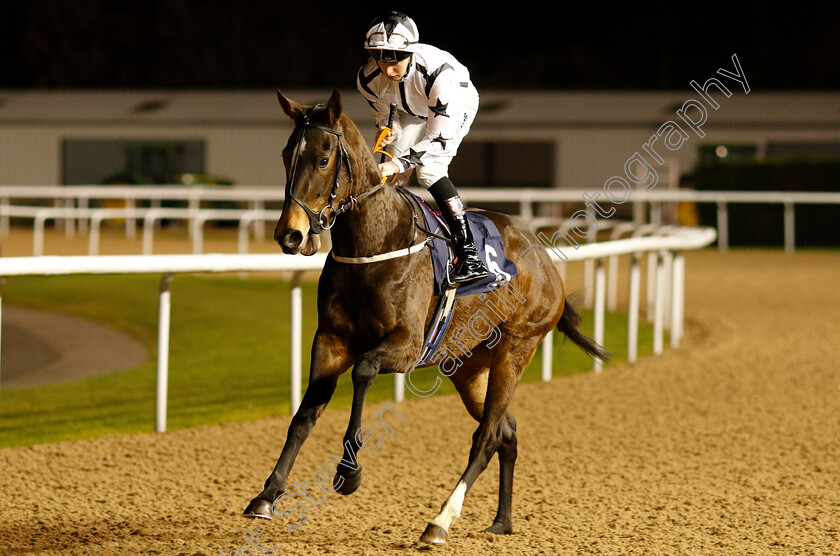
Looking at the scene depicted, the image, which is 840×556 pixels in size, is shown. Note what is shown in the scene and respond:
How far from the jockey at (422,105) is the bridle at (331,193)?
282 millimetres

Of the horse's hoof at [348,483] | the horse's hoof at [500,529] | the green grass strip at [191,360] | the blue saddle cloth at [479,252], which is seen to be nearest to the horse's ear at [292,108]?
the blue saddle cloth at [479,252]

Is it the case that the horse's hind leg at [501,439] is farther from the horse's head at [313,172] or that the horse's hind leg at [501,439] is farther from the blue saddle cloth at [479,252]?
the horse's head at [313,172]

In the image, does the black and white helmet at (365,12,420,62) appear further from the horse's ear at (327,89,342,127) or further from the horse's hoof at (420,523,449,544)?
the horse's hoof at (420,523,449,544)

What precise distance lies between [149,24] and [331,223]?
4107 cm

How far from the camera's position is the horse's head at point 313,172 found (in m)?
3.06

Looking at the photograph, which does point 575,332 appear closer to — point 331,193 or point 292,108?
point 331,193

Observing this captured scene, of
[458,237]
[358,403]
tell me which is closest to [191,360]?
Answer: [458,237]

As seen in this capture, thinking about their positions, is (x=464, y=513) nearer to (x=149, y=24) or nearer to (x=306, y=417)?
(x=306, y=417)

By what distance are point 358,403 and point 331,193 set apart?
24.8 inches

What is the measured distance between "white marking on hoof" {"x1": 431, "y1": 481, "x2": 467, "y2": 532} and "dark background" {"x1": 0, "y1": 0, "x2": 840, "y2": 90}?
102ft

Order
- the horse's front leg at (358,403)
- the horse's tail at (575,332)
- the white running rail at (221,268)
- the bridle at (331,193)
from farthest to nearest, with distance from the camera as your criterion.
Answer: the white running rail at (221,268) < the horse's tail at (575,332) < the horse's front leg at (358,403) < the bridle at (331,193)

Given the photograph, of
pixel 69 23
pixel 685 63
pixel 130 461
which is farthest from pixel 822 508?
pixel 69 23

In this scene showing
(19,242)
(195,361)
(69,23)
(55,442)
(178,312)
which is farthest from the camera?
(69,23)

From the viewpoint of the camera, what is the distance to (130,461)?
485 centimetres
